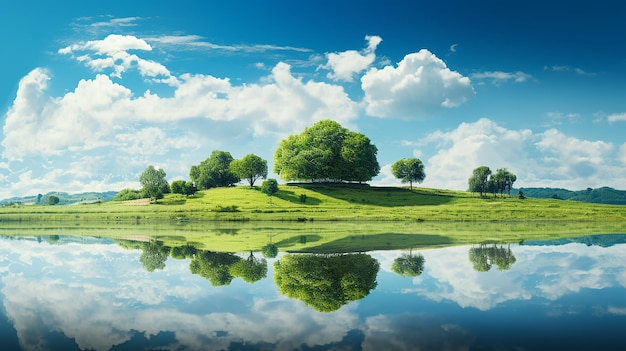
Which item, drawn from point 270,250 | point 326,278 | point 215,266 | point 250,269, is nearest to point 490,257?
point 326,278

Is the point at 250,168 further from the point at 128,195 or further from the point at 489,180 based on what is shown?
the point at 489,180

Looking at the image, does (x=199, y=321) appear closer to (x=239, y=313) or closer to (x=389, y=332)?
(x=239, y=313)

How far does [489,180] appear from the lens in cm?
13988

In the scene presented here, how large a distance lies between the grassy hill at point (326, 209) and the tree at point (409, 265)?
5426 cm

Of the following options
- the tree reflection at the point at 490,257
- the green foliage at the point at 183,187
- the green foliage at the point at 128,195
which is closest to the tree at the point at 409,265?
the tree reflection at the point at 490,257

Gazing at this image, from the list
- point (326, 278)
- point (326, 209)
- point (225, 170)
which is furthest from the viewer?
point (225, 170)

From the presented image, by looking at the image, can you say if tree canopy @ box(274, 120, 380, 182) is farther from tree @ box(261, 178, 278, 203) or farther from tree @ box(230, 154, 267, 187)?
tree @ box(261, 178, 278, 203)

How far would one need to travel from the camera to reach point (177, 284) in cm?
2488

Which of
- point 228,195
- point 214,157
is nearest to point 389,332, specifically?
point 228,195

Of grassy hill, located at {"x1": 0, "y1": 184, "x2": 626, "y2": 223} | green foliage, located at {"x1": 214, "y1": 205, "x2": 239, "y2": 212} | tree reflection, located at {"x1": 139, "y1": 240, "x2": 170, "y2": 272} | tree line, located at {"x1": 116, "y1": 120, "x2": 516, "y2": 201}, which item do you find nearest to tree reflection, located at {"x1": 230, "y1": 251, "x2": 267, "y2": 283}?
tree reflection, located at {"x1": 139, "y1": 240, "x2": 170, "y2": 272}

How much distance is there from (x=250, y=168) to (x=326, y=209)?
151 ft

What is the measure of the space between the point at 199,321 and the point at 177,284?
26.5ft

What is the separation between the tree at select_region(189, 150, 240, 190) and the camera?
495 feet

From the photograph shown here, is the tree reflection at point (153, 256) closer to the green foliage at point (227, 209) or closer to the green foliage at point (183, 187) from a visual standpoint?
the green foliage at point (227, 209)
